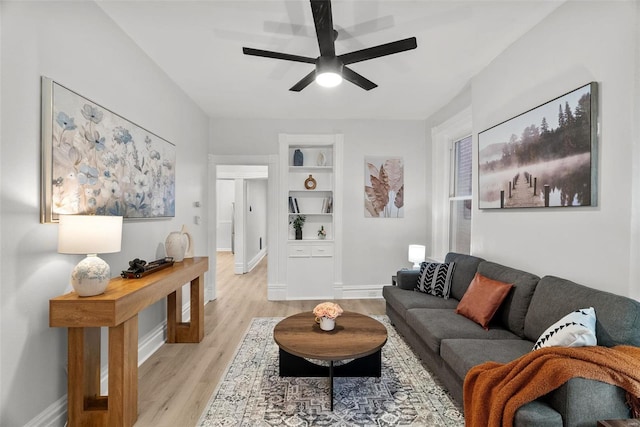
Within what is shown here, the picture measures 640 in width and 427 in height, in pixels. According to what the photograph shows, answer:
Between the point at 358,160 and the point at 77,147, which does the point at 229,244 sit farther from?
the point at 77,147

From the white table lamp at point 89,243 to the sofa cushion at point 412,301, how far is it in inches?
93.3

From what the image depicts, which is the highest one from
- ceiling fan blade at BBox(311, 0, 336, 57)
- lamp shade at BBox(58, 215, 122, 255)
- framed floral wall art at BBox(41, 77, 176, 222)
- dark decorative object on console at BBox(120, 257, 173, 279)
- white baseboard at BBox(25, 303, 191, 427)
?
ceiling fan blade at BBox(311, 0, 336, 57)

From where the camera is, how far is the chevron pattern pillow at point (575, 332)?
1.49 meters

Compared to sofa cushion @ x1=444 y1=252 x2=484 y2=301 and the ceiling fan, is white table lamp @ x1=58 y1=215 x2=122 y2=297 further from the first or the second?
sofa cushion @ x1=444 y1=252 x2=484 y2=301

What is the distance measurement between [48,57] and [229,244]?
26.4ft

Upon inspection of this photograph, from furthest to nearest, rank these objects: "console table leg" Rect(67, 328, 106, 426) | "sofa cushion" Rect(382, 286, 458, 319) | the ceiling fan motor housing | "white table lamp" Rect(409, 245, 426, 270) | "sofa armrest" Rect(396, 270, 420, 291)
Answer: "white table lamp" Rect(409, 245, 426, 270) < "sofa armrest" Rect(396, 270, 420, 291) < "sofa cushion" Rect(382, 286, 458, 319) < the ceiling fan motor housing < "console table leg" Rect(67, 328, 106, 426)

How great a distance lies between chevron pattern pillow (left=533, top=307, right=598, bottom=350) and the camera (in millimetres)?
1490

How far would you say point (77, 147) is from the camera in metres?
1.94

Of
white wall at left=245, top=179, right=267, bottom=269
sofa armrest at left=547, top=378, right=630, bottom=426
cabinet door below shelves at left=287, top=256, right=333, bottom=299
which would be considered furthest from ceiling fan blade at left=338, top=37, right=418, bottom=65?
white wall at left=245, top=179, right=267, bottom=269

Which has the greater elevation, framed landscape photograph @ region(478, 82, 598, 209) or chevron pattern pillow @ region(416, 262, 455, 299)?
framed landscape photograph @ region(478, 82, 598, 209)

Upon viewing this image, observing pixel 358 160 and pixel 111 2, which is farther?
pixel 358 160

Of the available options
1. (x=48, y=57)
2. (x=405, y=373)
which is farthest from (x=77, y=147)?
(x=405, y=373)

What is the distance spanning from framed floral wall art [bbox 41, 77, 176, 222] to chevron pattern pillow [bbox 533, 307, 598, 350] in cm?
277

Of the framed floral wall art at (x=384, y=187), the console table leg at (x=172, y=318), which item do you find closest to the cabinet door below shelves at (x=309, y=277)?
the framed floral wall art at (x=384, y=187)
